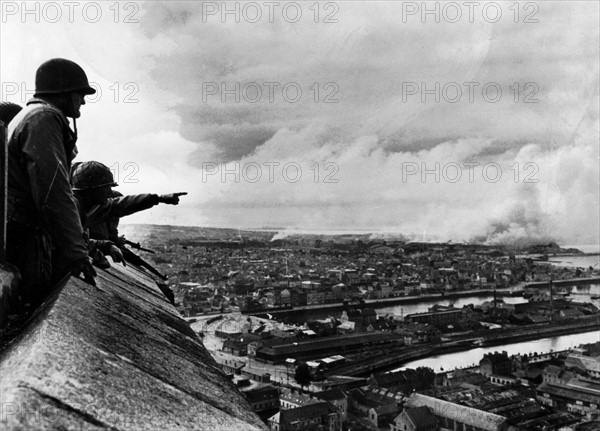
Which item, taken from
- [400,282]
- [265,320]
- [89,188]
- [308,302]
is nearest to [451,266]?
[400,282]

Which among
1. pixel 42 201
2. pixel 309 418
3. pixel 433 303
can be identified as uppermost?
pixel 42 201

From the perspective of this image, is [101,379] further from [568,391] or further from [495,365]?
[495,365]

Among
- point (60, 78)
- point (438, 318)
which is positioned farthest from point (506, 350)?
point (60, 78)

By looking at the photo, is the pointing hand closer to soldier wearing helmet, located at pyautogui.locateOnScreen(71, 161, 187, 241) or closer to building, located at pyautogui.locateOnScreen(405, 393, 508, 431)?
soldier wearing helmet, located at pyautogui.locateOnScreen(71, 161, 187, 241)

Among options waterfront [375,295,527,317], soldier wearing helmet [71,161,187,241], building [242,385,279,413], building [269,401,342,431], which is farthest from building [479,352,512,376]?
soldier wearing helmet [71,161,187,241]

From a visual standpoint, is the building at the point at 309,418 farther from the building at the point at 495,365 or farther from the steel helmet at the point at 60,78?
the steel helmet at the point at 60,78
